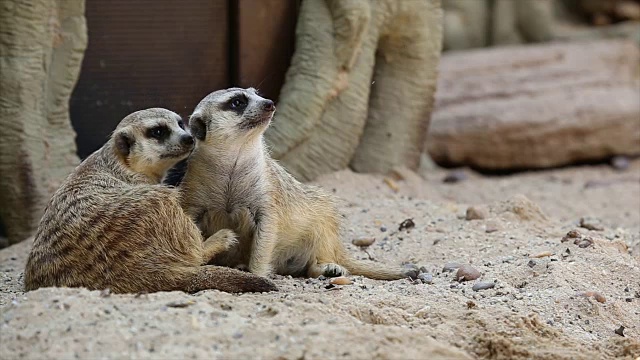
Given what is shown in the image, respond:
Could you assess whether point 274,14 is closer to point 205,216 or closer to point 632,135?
point 205,216

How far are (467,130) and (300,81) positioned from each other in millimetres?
2105

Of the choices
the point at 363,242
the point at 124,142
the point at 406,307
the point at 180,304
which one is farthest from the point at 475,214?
the point at 180,304

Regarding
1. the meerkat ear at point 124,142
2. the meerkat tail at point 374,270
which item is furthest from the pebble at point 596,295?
the meerkat ear at point 124,142

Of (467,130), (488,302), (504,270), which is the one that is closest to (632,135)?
(467,130)

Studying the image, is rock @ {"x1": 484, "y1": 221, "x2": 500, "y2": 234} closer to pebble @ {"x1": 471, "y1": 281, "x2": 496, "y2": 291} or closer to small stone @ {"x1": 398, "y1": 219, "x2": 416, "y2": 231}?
small stone @ {"x1": 398, "y1": 219, "x2": 416, "y2": 231}

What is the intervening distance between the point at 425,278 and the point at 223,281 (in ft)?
3.09

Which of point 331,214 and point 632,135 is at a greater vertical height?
point 331,214

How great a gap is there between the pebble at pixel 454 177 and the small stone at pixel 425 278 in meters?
2.86

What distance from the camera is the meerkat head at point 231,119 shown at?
3961 mm

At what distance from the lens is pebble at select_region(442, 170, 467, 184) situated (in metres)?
6.94

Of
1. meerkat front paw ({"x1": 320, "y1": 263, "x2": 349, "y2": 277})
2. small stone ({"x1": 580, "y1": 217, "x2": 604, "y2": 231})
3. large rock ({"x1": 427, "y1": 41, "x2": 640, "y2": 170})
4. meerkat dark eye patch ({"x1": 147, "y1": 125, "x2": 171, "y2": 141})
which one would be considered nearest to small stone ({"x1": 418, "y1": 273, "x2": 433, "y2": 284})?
meerkat front paw ({"x1": 320, "y1": 263, "x2": 349, "y2": 277})

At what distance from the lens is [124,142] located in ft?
13.2

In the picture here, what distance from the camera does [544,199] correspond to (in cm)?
Answer: 653

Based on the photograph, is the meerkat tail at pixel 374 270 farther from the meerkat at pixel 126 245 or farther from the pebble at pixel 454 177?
the pebble at pixel 454 177
